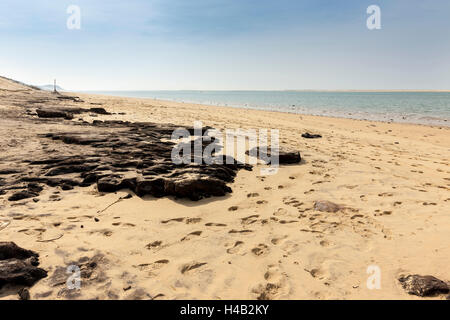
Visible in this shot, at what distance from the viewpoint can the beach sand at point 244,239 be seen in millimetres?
2807

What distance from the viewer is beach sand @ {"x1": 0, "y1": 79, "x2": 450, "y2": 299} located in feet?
9.21

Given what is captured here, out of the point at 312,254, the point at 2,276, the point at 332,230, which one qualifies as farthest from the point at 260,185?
the point at 2,276

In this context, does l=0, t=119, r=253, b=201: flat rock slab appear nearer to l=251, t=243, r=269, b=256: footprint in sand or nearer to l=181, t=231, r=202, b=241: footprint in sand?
l=181, t=231, r=202, b=241: footprint in sand

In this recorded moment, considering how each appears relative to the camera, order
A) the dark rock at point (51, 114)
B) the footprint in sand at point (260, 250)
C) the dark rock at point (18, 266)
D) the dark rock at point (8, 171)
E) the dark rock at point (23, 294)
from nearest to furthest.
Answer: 1. the dark rock at point (23, 294)
2. the dark rock at point (18, 266)
3. the footprint in sand at point (260, 250)
4. the dark rock at point (8, 171)
5. the dark rock at point (51, 114)

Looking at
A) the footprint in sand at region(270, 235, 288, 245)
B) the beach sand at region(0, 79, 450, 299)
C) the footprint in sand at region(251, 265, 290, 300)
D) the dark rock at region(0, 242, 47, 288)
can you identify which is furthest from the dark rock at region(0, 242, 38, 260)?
the footprint in sand at region(270, 235, 288, 245)

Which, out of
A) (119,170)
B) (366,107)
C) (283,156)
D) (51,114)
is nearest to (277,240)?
(119,170)

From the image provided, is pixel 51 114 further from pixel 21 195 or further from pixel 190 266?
pixel 190 266

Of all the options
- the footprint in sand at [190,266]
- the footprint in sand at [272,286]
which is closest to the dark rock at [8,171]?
the footprint in sand at [190,266]

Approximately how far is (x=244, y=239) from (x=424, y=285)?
206 cm

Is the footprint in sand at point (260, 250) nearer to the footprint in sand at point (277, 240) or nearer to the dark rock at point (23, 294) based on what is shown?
the footprint in sand at point (277, 240)

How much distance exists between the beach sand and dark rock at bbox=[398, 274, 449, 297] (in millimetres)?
102

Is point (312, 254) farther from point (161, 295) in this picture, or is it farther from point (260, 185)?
point (260, 185)

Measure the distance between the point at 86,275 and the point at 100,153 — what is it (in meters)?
4.69

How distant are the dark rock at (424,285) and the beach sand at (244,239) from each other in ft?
0.34
